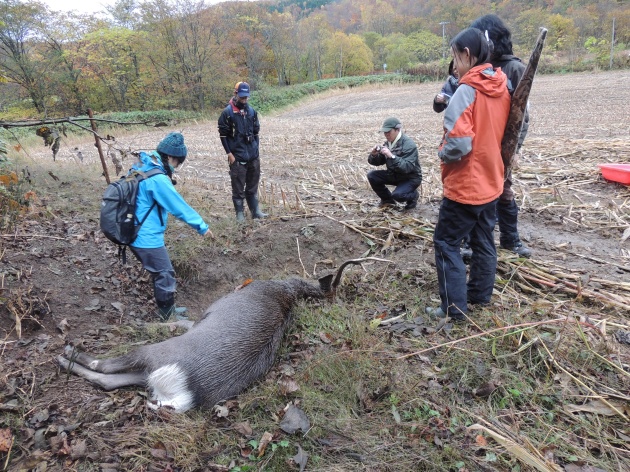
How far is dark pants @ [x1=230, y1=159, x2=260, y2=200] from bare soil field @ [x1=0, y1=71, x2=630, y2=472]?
49 centimetres

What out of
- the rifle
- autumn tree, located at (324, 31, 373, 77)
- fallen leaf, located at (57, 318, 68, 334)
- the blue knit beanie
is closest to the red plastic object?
the rifle

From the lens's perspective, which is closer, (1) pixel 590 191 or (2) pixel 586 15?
(1) pixel 590 191

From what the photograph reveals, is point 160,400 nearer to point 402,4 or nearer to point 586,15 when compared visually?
point 586,15

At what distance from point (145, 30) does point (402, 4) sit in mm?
67596

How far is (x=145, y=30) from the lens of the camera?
32.3m

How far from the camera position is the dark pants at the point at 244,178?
20.2ft

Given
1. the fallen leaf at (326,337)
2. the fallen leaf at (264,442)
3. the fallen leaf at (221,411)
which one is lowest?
the fallen leaf at (326,337)

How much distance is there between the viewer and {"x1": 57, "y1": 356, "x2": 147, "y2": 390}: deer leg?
9.71ft

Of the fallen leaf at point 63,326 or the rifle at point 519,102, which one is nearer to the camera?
the rifle at point 519,102

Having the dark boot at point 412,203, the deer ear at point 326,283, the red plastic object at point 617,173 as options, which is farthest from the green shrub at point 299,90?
the deer ear at point 326,283

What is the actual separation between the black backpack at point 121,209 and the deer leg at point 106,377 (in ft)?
3.65

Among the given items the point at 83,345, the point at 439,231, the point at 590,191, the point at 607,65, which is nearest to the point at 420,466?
the point at 439,231

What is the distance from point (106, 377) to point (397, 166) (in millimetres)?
4568

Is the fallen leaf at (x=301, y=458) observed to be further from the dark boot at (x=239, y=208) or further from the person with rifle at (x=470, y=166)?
the dark boot at (x=239, y=208)
